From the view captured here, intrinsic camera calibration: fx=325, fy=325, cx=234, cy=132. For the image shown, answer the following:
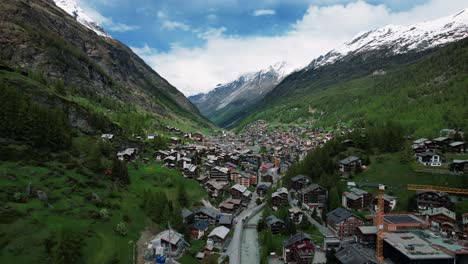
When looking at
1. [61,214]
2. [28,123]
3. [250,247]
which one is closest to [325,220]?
[250,247]

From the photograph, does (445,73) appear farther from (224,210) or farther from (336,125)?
(224,210)

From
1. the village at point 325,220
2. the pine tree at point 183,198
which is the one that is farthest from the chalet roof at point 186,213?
the pine tree at point 183,198

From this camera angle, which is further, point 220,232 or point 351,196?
point 351,196

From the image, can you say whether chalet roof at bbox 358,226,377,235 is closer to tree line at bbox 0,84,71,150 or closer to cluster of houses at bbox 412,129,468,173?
cluster of houses at bbox 412,129,468,173

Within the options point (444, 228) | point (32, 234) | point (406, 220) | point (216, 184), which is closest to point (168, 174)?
point (216, 184)

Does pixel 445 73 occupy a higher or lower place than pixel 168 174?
higher

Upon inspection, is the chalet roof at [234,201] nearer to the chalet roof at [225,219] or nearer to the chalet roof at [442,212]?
the chalet roof at [225,219]

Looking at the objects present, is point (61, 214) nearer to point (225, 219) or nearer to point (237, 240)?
point (237, 240)
